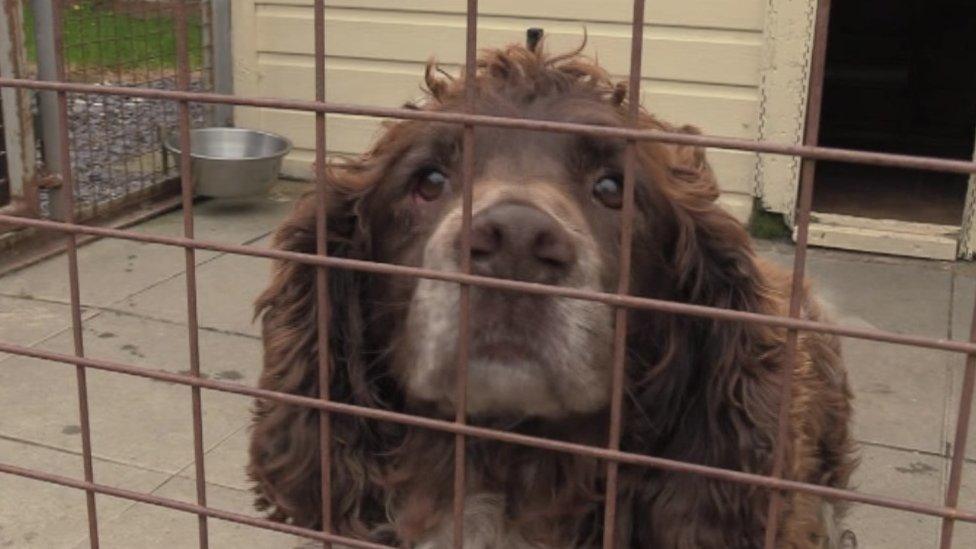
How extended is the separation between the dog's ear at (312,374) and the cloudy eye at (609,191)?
52 centimetres

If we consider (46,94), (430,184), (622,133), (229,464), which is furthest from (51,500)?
(46,94)

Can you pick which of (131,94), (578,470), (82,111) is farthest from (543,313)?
(82,111)

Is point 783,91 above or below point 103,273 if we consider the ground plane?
above

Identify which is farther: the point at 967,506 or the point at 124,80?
the point at 124,80

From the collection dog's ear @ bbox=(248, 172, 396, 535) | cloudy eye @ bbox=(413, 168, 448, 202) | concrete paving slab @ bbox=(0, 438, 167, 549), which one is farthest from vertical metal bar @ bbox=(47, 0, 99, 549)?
concrete paving slab @ bbox=(0, 438, 167, 549)

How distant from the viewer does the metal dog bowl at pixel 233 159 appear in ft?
21.5

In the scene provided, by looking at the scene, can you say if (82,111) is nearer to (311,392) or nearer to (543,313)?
(311,392)

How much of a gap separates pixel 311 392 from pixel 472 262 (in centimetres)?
71

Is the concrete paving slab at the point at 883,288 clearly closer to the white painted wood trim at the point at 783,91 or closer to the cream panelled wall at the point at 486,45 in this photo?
the white painted wood trim at the point at 783,91

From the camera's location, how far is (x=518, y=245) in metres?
1.85

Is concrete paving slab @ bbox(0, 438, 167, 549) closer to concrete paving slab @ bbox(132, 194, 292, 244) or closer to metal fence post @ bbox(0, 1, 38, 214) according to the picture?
metal fence post @ bbox(0, 1, 38, 214)

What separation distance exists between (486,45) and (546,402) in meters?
4.87

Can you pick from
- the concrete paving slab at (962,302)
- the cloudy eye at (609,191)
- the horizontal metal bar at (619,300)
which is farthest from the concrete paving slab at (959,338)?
the horizontal metal bar at (619,300)

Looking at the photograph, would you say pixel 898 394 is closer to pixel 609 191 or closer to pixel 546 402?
pixel 609 191
